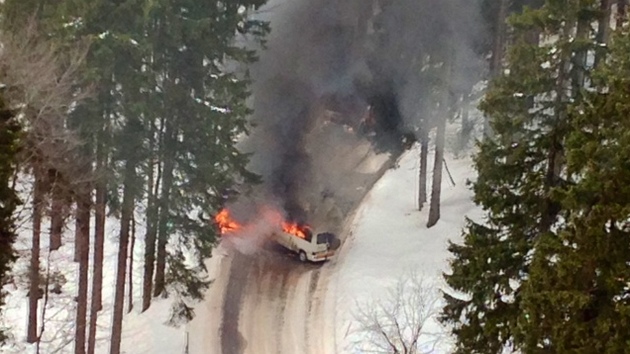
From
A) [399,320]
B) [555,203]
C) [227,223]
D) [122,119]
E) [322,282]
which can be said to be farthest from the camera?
[227,223]

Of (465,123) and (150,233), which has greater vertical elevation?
(465,123)

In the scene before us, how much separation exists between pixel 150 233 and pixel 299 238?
6.59m

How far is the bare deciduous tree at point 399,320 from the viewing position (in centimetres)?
1888

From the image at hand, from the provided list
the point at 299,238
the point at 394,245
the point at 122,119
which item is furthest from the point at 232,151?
the point at 394,245

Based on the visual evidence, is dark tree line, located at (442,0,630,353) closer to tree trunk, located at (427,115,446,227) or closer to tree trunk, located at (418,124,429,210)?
tree trunk, located at (427,115,446,227)

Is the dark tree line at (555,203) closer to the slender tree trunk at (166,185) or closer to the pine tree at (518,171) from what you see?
the pine tree at (518,171)

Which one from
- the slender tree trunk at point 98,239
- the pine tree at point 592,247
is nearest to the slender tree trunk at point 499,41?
the slender tree trunk at point 98,239

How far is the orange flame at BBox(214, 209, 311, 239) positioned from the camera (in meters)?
25.2

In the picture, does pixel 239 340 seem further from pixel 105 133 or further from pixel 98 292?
pixel 105 133

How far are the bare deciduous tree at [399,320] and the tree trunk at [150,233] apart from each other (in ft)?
18.6

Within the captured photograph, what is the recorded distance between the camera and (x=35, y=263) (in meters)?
17.9

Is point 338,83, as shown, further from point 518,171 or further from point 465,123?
point 518,171

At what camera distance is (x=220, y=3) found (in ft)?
67.9

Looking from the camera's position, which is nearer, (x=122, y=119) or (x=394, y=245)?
(x=122, y=119)
